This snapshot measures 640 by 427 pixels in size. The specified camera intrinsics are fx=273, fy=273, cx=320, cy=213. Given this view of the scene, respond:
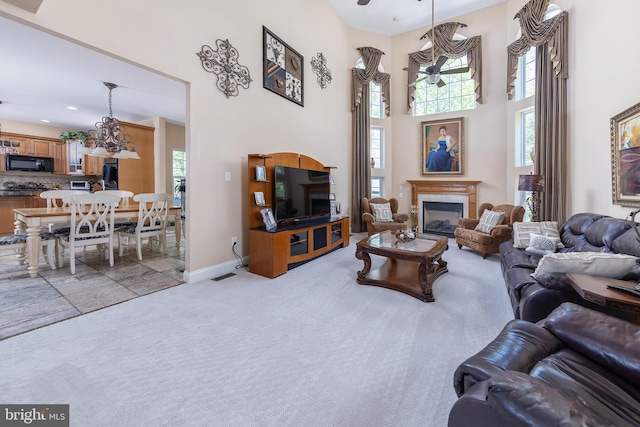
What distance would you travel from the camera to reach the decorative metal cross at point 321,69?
5402mm

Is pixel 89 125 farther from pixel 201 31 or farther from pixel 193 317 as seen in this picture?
pixel 193 317

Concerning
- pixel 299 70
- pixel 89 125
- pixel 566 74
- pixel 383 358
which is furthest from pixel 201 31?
pixel 89 125

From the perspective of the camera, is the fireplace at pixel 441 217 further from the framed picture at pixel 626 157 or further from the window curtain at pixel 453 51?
the framed picture at pixel 626 157

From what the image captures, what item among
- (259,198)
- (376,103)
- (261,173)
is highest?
(376,103)

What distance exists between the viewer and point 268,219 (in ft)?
12.0

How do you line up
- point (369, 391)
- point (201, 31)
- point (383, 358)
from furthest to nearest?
point (201, 31)
point (383, 358)
point (369, 391)

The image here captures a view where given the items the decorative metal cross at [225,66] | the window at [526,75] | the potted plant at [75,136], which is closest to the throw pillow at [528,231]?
the window at [526,75]

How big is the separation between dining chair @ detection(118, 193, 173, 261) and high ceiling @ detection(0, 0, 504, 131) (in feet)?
5.86

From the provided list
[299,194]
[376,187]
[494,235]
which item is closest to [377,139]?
[376,187]

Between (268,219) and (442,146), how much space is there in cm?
474

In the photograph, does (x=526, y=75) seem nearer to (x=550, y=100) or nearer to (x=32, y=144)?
(x=550, y=100)

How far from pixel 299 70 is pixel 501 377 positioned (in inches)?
205

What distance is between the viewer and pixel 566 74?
13.6 ft

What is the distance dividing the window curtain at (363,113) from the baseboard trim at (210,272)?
12.6ft
